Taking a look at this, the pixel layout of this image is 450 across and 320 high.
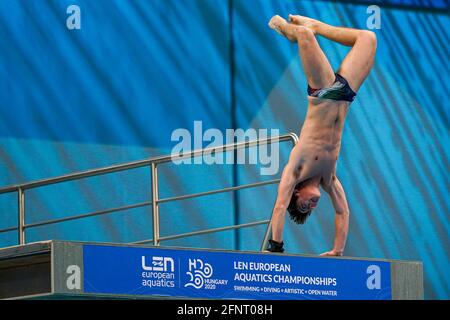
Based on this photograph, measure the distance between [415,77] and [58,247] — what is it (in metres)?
4.76

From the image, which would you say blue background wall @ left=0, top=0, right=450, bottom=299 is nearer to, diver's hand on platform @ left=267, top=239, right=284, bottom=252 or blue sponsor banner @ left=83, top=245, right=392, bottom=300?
diver's hand on platform @ left=267, top=239, right=284, bottom=252

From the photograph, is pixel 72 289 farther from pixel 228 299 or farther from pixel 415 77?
pixel 415 77

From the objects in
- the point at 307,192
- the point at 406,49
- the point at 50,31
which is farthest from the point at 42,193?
the point at 406,49

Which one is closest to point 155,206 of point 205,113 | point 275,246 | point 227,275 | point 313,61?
point 275,246

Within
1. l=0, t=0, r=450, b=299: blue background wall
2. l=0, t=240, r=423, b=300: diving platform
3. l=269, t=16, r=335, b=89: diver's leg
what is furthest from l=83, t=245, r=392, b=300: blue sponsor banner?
l=0, t=0, r=450, b=299: blue background wall

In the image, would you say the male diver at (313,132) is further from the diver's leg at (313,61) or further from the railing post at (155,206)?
the railing post at (155,206)

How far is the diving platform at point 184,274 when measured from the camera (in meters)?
9.02

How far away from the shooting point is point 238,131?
1213 centimetres

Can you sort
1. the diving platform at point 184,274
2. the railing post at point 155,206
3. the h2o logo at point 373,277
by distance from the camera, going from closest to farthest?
the diving platform at point 184,274 < the h2o logo at point 373,277 < the railing post at point 155,206

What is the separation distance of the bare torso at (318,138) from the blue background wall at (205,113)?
1.72 m

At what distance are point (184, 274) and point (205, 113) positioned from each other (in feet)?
9.30

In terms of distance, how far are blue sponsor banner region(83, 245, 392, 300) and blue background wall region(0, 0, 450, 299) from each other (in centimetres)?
213

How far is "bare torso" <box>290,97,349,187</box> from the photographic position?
10.4 meters

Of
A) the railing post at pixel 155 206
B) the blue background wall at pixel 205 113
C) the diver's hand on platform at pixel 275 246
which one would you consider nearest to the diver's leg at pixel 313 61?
the diver's hand on platform at pixel 275 246
